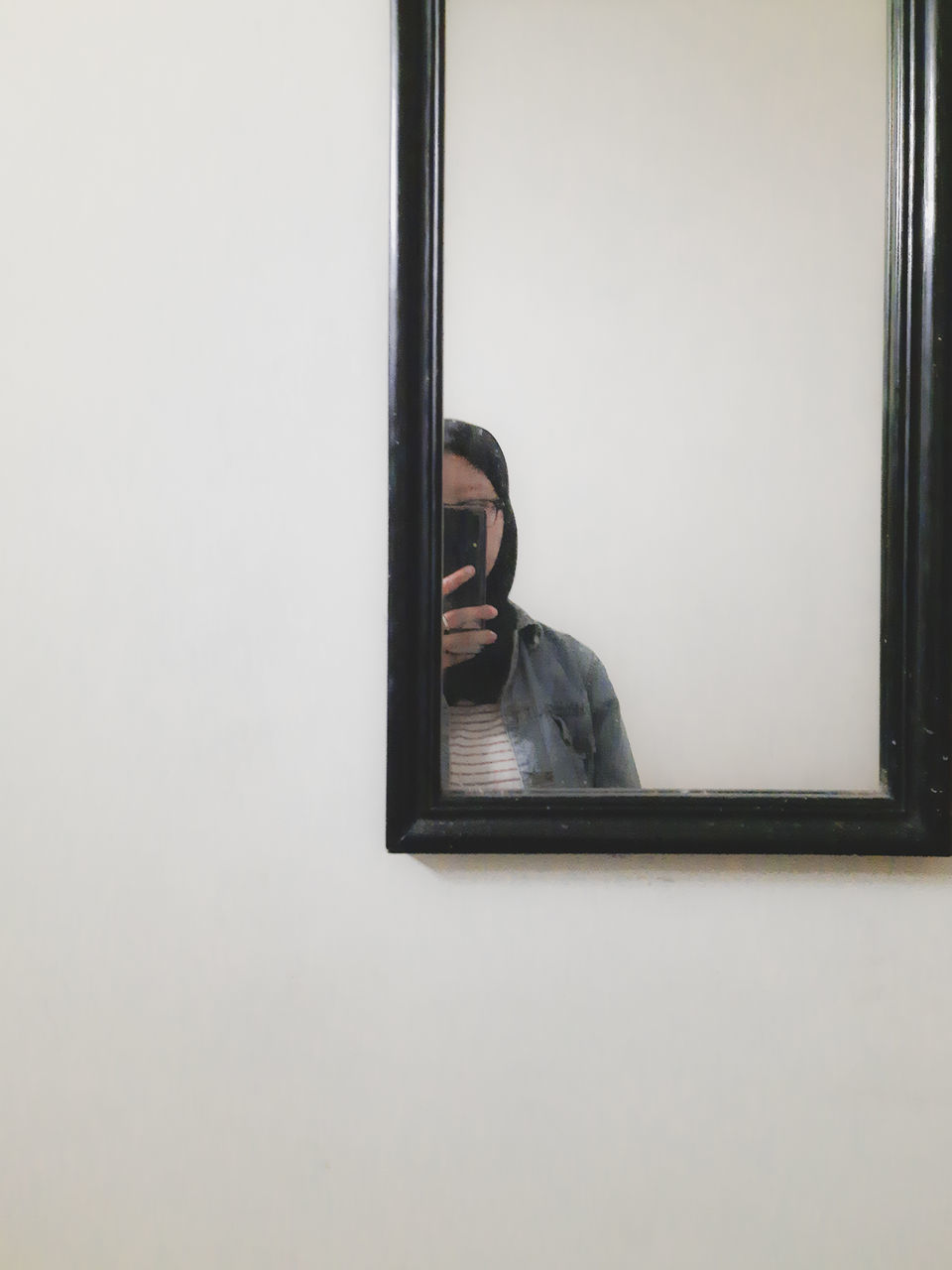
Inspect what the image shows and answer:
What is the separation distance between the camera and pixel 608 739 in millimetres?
714

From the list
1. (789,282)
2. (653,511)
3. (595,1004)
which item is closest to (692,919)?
(595,1004)

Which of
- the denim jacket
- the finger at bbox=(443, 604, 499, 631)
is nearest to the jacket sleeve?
the denim jacket

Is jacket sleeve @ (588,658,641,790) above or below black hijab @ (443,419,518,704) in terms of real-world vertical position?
below

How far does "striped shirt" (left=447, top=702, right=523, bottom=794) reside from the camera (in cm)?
71

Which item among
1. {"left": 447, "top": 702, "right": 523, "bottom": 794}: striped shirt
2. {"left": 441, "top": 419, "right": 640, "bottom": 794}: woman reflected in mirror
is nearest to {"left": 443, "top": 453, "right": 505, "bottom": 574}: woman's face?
{"left": 441, "top": 419, "right": 640, "bottom": 794}: woman reflected in mirror

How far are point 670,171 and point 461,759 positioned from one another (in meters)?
0.54

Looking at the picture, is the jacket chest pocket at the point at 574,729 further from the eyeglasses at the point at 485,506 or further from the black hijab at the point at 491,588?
the eyeglasses at the point at 485,506

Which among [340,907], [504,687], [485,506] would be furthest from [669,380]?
[340,907]

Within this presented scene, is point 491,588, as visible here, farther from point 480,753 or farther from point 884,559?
point 884,559

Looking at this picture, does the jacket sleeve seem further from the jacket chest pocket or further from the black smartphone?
the black smartphone

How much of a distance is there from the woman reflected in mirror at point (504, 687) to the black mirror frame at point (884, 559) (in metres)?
0.02

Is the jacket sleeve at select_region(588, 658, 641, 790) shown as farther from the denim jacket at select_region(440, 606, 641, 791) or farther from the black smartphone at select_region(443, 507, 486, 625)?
the black smartphone at select_region(443, 507, 486, 625)

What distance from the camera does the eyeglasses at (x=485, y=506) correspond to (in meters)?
0.71

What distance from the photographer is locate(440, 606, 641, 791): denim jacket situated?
711mm
